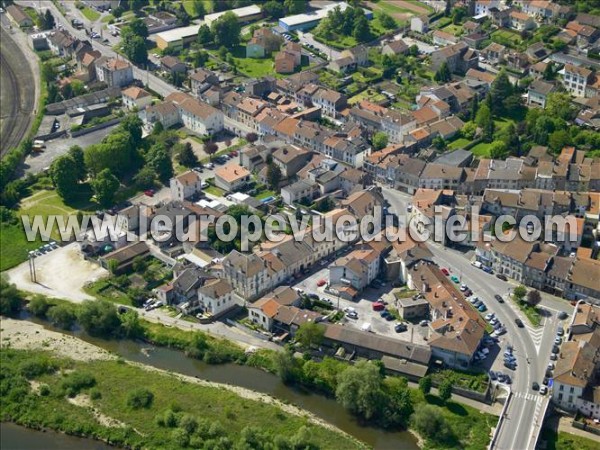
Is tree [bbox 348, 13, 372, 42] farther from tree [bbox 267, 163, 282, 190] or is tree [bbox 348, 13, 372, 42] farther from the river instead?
the river

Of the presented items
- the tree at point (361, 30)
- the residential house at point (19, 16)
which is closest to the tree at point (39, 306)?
the tree at point (361, 30)

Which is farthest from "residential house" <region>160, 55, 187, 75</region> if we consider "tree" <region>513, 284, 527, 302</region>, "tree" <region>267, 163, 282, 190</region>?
"tree" <region>513, 284, 527, 302</region>

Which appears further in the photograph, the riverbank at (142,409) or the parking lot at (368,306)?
the parking lot at (368,306)

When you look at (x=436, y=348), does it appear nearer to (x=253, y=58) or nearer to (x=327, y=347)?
(x=327, y=347)

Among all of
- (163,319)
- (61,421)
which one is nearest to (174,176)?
(163,319)

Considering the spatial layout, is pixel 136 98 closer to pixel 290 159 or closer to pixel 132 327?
pixel 290 159

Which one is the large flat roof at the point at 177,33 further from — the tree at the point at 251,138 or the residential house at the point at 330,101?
the tree at the point at 251,138
